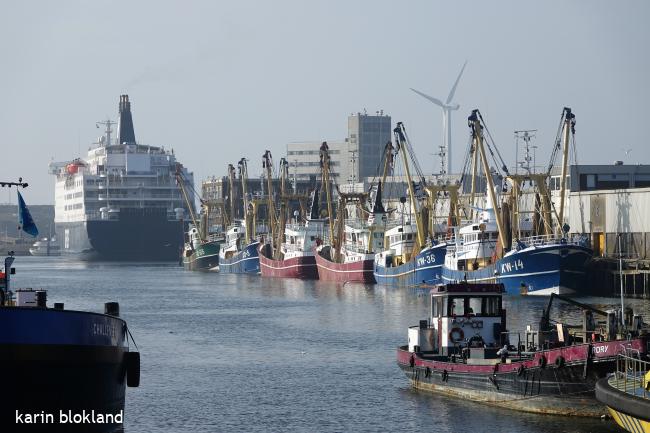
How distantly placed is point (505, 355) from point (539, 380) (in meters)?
2.62

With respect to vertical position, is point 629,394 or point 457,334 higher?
point 457,334

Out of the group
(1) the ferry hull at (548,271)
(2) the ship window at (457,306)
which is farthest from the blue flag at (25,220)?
(1) the ferry hull at (548,271)

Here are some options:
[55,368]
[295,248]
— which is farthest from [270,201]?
[55,368]

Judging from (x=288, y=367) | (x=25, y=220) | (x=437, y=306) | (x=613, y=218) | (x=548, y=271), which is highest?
(x=613, y=218)

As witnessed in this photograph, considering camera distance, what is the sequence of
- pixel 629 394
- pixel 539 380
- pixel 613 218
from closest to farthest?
1. pixel 629 394
2. pixel 539 380
3. pixel 613 218

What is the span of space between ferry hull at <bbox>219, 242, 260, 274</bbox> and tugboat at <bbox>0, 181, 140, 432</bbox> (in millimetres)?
141917

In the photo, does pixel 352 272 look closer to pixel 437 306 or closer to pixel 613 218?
pixel 613 218

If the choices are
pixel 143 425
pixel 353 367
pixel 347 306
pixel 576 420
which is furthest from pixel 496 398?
pixel 347 306

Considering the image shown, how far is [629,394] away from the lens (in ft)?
104

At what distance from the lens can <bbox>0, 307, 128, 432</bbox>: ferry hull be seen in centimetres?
3022

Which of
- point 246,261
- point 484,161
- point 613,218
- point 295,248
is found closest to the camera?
point 484,161

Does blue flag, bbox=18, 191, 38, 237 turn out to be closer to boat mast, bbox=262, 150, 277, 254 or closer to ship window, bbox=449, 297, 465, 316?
ship window, bbox=449, 297, 465, 316

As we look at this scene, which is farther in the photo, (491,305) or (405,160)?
(405,160)

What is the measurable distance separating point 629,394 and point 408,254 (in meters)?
98.7
